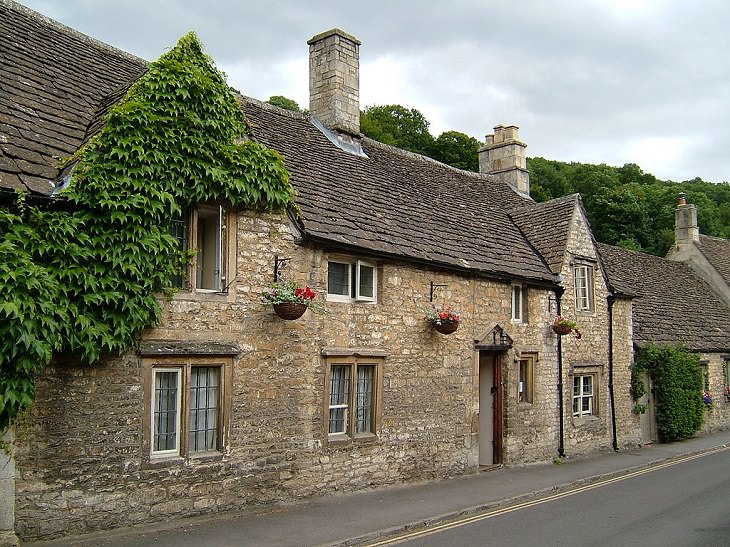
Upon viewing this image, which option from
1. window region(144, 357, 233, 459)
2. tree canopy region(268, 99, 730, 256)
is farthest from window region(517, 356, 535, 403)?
tree canopy region(268, 99, 730, 256)

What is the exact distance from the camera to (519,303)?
730 inches

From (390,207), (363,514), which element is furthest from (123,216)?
(390,207)

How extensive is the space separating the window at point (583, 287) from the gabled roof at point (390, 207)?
1752 millimetres

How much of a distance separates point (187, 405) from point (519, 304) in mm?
10309

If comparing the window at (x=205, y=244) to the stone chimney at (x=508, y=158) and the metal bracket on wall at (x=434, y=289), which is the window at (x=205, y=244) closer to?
the metal bracket on wall at (x=434, y=289)

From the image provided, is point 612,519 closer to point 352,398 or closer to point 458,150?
point 352,398

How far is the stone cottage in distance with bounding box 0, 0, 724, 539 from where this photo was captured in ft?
32.9

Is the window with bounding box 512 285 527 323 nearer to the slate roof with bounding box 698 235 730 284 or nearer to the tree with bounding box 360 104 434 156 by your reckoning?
the slate roof with bounding box 698 235 730 284

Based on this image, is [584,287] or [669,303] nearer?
[584,287]

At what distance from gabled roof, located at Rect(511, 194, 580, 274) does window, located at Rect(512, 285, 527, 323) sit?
148 cm

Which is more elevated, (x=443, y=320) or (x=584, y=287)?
(x=584, y=287)

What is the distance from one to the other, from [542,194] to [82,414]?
4886cm

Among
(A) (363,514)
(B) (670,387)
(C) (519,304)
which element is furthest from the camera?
(B) (670,387)

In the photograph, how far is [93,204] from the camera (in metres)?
9.95
